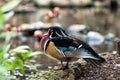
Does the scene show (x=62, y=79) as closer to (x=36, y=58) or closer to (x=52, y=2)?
(x=36, y=58)

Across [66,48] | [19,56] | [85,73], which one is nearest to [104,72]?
[85,73]

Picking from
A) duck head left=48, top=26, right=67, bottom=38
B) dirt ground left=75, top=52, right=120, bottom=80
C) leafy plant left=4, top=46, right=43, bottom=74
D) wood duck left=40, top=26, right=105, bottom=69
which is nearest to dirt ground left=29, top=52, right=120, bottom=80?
dirt ground left=75, top=52, right=120, bottom=80

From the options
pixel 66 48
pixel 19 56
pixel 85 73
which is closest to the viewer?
pixel 66 48

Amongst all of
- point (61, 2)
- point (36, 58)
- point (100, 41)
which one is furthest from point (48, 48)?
point (61, 2)

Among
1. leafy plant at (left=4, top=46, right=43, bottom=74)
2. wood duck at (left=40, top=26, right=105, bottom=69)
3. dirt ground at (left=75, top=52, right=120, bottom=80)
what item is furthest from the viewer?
leafy plant at (left=4, top=46, right=43, bottom=74)

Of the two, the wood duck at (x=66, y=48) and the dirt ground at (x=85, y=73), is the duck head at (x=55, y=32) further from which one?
the dirt ground at (x=85, y=73)

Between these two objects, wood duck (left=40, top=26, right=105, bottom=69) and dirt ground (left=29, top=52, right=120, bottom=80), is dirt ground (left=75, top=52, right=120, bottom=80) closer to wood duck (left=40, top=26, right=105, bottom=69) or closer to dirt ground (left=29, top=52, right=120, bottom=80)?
dirt ground (left=29, top=52, right=120, bottom=80)

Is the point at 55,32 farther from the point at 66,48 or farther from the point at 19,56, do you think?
the point at 19,56

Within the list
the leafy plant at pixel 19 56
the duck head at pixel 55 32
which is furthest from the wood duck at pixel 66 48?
the leafy plant at pixel 19 56

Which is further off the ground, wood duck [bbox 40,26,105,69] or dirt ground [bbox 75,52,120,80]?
wood duck [bbox 40,26,105,69]
